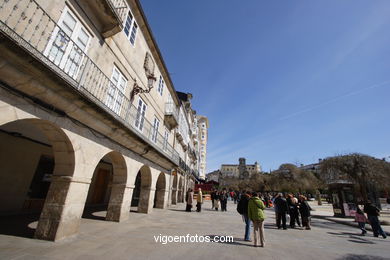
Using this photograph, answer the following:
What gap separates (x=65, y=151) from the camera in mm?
5078

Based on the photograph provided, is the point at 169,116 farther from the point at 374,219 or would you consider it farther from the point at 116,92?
the point at 374,219

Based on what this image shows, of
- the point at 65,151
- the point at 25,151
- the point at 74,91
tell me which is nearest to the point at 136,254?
the point at 65,151

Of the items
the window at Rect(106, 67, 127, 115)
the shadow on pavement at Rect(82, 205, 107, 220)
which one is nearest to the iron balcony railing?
the window at Rect(106, 67, 127, 115)

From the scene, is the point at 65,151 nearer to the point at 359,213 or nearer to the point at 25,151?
the point at 25,151

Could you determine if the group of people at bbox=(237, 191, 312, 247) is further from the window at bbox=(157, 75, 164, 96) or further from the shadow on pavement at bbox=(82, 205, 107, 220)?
the window at bbox=(157, 75, 164, 96)

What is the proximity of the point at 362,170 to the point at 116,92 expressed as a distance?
18.4 meters

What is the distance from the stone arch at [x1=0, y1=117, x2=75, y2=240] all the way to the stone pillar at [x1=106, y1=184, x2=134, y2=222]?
7.89ft

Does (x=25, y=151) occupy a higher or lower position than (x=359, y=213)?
higher

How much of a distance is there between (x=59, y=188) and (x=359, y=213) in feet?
42.7

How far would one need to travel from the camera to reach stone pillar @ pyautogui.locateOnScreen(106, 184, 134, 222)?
25.3 feet

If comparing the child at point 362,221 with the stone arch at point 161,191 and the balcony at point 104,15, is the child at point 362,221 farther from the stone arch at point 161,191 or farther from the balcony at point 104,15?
the balcony at point 104,15

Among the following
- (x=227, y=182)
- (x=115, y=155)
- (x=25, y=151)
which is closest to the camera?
(x=115, y=155)

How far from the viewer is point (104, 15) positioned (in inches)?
250

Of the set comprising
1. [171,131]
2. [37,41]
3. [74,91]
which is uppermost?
[171,131]
